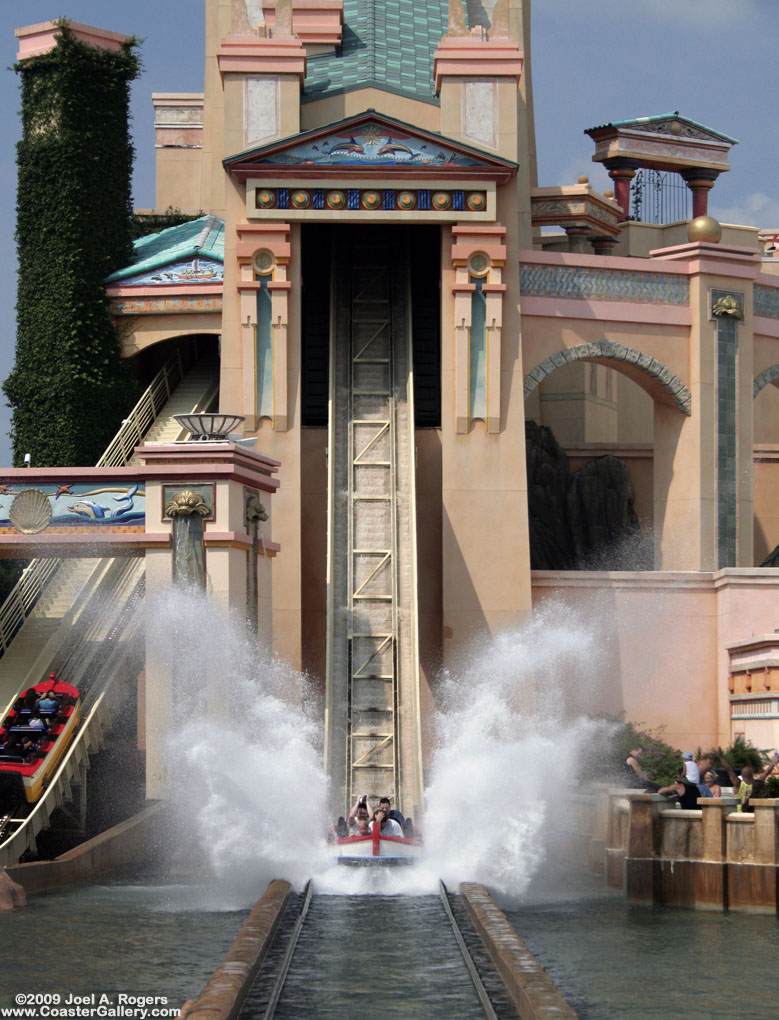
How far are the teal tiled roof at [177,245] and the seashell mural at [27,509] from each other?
1296 cm

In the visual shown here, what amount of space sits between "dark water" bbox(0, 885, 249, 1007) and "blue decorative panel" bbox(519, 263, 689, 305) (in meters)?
15.4

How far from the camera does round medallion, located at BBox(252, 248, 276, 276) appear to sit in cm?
3372

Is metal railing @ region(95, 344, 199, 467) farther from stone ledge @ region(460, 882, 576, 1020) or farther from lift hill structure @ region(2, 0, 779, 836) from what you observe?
stone ledge @ region(460, 882, 576, 1020)

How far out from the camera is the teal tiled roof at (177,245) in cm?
4019

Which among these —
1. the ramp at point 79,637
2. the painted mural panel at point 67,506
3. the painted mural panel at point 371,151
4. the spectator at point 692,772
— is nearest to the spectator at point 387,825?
the spectator at point 692,772

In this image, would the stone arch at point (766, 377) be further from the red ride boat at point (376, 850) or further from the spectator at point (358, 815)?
the red ride boat at point (376, 850)

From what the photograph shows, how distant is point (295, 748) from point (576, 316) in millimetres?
12305

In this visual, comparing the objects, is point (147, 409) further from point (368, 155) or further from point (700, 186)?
point (700, 186)

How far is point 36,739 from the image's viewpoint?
27359mm

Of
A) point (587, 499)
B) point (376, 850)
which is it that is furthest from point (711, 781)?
point (587, 499)

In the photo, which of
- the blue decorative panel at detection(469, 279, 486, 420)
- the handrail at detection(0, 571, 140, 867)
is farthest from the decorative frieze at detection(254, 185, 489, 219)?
the handrail at detection(0, 571, 140, 867)

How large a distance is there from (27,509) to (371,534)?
7.48 metres

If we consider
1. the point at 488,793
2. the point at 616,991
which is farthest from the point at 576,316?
the point at 616,991

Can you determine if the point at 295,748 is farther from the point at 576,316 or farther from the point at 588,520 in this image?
the point at 588,520
